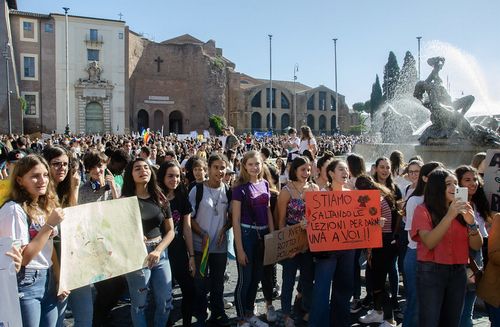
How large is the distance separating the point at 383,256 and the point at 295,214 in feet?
3.87

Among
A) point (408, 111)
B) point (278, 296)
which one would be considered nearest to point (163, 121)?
point (408, 111)

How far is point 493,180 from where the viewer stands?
4543mm

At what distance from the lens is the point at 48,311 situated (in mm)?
3559

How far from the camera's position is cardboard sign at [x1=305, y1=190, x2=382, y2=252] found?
15.9ft

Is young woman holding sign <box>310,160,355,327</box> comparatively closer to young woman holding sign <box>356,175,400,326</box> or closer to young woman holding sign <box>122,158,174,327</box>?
young woman holding sign <box>356,175,400,326</box>

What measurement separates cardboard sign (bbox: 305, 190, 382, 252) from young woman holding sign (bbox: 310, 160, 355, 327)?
14cm

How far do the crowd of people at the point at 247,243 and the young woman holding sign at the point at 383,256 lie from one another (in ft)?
0.04

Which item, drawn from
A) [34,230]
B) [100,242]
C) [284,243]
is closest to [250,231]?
[284,243]

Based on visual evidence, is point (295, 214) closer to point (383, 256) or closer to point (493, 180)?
point (383, 256)

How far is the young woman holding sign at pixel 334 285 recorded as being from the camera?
4.85 meters

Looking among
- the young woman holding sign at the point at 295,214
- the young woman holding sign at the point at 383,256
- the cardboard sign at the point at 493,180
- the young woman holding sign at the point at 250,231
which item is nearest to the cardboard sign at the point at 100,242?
the young woman holding sign at the point at 250,231

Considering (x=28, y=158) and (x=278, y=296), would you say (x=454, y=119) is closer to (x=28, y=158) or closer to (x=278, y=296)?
(x=278, y=296)

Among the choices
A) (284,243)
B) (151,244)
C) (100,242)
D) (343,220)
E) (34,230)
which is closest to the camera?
(34,230)

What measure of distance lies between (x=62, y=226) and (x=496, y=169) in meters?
4.09
